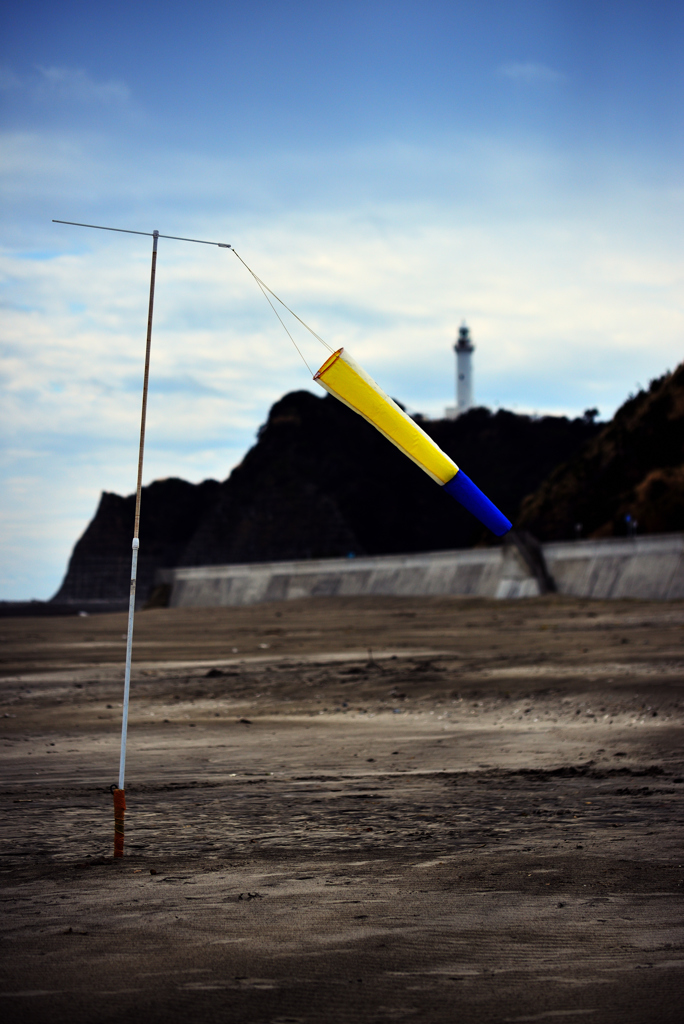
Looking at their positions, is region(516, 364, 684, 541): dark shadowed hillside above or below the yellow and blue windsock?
above

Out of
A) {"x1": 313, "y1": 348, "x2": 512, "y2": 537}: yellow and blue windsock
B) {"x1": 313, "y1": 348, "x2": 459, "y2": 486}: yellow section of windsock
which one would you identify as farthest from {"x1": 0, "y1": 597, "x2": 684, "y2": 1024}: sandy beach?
{"x1": 313, "y1": 348, "x2": 459, "y2": 486}: yellow section of windsock

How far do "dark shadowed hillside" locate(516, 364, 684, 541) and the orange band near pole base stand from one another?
47.8 metres

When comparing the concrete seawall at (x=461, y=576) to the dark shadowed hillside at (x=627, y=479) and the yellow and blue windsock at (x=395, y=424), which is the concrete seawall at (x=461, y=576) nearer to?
the dark shadowed hillside at (x=627, y=479)

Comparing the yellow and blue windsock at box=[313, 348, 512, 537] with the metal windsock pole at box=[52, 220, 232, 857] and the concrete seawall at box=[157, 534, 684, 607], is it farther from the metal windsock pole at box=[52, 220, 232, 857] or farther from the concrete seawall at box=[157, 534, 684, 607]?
the concrete seawall at box=[157, 534, 684, 607]

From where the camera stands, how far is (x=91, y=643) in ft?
95.5

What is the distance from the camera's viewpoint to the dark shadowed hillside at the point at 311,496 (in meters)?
102

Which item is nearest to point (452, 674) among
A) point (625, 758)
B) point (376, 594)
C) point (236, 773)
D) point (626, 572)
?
point (625, 758)

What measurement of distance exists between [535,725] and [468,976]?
814cm

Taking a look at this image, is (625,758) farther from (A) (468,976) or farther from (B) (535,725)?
(A) (468,976)

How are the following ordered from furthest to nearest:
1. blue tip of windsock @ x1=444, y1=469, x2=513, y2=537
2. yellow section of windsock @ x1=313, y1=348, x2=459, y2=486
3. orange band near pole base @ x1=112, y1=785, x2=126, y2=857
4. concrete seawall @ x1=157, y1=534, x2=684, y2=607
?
concrete seawall @ x1=157, y1=534, x2=684, y2=607, blue tip of windsock @ x1=444, y1=469, x2=513, y2=537, yellow section of windsock @ x1=313, y1=348, x2=459, y2=486, orange band near pole base @ x1=112, y1=785, x2=126, y2=857

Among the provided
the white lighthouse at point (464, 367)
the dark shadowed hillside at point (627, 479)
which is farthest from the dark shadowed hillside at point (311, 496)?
the dark shadowed hillside at point (627, 479)

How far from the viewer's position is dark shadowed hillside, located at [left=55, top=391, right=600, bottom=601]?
102 metres

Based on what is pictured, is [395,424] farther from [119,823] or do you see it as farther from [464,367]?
[464,367]

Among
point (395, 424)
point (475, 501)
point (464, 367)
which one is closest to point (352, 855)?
point (475, 501)
